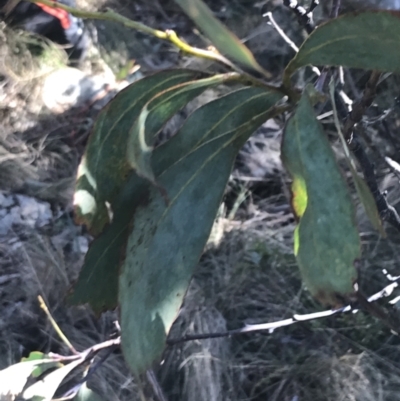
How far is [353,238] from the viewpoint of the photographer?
0.46 m

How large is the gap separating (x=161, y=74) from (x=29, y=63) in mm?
1530

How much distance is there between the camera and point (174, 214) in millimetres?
590

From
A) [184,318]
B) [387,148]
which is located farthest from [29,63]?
[387,148]

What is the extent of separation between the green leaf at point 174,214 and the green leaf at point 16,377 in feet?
0.86

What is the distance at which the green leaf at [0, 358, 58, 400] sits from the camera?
752mm

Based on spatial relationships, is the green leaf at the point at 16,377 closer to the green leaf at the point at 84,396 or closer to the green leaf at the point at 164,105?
the green leaf at the point at 84,396

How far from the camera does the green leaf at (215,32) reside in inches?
20.6

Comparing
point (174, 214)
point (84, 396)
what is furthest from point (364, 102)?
point (84, 396)

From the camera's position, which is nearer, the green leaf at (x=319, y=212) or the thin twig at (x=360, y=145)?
the green leaf at (x=319, y=212)

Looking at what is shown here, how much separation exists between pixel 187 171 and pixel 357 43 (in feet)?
0.68

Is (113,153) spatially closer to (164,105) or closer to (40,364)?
(164,105)

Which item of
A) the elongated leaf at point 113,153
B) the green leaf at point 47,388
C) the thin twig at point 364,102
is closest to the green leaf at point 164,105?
the elongated leaf at point 113,153

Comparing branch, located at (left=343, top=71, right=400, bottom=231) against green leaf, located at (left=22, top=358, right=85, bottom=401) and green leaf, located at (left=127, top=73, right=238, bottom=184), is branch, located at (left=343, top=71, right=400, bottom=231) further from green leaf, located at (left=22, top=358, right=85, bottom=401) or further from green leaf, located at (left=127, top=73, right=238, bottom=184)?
green leaf, located at (left=22, top=358, right=85, bottom=401)

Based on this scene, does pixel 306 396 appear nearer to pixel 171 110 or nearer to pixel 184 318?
pixel 184 318
